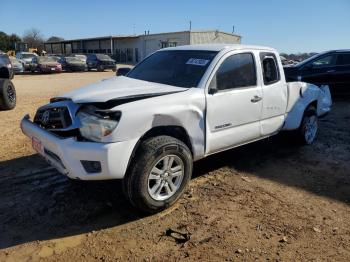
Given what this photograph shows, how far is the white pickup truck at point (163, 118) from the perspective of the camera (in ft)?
11.8

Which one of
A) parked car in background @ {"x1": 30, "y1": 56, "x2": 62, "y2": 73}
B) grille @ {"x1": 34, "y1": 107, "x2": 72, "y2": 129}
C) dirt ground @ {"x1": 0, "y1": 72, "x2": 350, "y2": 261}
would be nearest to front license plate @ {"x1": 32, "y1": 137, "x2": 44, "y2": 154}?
grille @ {"x1": 34, "y1": 107, "x2": 72, "y2": 129}

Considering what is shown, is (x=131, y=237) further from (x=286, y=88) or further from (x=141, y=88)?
(x=286, y=88)

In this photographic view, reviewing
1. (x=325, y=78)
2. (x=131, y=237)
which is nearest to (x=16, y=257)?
(x=131, y=237)

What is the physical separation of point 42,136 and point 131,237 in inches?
55.4

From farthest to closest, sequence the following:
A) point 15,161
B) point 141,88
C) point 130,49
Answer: point 130,49, point 15,161, point 141,88

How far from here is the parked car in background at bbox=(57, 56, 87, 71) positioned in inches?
1219

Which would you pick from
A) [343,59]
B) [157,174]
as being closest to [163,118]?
[157,174]

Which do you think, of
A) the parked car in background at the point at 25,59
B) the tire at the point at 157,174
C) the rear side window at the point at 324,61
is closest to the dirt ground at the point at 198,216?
the tire at the point at 157,174

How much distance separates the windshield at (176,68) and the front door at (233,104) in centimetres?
22

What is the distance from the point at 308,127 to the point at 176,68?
9.81 ft

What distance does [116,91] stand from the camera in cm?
408

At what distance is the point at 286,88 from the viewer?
5.67 meters

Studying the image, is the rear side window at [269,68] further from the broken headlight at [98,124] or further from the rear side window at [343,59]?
the rear side window at [343,59]

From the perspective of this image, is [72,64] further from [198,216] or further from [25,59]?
[198,216]
